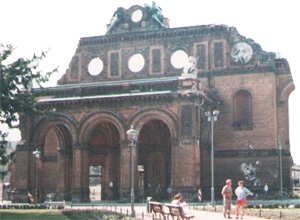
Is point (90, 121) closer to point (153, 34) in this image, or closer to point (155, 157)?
point (155, 157)

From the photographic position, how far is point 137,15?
169 ft

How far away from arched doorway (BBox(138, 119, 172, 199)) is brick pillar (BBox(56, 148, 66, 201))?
6.53 meters

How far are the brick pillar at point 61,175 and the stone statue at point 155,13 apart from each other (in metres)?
14.8

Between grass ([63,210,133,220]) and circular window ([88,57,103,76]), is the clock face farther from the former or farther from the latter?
grass ([63,210,133,220])

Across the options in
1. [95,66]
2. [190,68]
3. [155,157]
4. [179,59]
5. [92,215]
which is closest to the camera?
[92,215]

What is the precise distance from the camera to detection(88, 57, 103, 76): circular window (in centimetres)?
5206

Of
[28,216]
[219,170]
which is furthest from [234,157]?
[28,216]

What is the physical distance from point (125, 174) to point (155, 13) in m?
17.7

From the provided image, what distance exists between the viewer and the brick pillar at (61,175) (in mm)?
46438

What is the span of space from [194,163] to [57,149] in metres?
14.9

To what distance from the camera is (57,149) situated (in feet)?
161

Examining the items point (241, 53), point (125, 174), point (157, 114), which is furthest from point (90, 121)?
point (241, 53)

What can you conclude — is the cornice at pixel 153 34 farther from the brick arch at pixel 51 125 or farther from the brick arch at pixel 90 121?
the brick arch at pixel 90 121

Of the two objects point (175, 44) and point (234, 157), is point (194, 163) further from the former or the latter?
point (175, 44)
